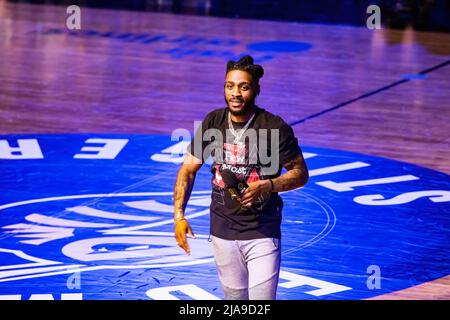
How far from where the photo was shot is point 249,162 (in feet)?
16.6

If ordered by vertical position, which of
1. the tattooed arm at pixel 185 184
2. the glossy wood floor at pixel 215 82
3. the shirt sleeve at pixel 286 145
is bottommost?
the glossy wood floor at pixel 215 82

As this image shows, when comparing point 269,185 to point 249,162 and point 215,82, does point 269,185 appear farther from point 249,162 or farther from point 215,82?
point 215,82

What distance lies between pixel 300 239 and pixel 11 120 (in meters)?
5.24

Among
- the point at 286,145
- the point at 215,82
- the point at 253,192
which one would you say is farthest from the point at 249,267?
the point at 215,82

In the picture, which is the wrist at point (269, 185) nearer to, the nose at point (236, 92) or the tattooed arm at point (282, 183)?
the tattooed arm at point (282, 183)

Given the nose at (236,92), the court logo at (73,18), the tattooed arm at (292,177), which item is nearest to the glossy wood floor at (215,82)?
the court logo at (73,18)

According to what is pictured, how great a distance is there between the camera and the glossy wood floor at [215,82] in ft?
38.7

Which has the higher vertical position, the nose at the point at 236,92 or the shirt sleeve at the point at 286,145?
the nose at the point at 236,92

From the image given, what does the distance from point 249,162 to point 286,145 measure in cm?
20

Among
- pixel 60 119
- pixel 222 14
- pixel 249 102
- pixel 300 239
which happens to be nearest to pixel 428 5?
pixel 222 14

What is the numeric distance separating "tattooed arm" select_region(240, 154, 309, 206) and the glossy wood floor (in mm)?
5377

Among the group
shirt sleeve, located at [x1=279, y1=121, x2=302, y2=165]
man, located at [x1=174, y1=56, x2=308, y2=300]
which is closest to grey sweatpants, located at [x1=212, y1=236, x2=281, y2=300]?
man, located at [x1=174, y1=56, x2=308, y2=300]

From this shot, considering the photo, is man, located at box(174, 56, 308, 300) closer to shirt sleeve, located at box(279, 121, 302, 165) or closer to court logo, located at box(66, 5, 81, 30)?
shirt sleeve, located at box(279, 121, 302, 165)

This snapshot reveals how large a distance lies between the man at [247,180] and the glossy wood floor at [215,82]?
546 centimetres
